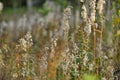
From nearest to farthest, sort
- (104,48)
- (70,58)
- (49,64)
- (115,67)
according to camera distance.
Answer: (70,58)
(115,67)
(49,64)
(104,48)

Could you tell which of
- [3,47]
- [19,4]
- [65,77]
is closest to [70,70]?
[65,77]

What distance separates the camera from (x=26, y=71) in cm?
529

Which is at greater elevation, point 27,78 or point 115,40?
point 115,40

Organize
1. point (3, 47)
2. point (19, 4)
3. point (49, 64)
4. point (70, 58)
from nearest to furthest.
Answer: point (70, 58), point (49, 64), point (3, 47), point (19, 4)

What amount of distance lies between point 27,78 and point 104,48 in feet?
6.39

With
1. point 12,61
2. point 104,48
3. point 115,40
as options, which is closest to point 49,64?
point 12,61

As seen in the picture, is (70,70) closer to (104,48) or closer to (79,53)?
(79,53)

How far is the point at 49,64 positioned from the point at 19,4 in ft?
94.7

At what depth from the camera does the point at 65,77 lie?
5.15 m

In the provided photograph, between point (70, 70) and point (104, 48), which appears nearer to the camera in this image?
point (70, 70)

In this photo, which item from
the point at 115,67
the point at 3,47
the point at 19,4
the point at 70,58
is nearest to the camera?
the point at 70,58

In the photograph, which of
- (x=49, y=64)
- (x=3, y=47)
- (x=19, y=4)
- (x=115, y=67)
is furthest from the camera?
(x=19, y=4)

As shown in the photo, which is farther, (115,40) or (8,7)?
(8,7)

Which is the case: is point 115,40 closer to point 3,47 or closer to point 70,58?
point 70,58
